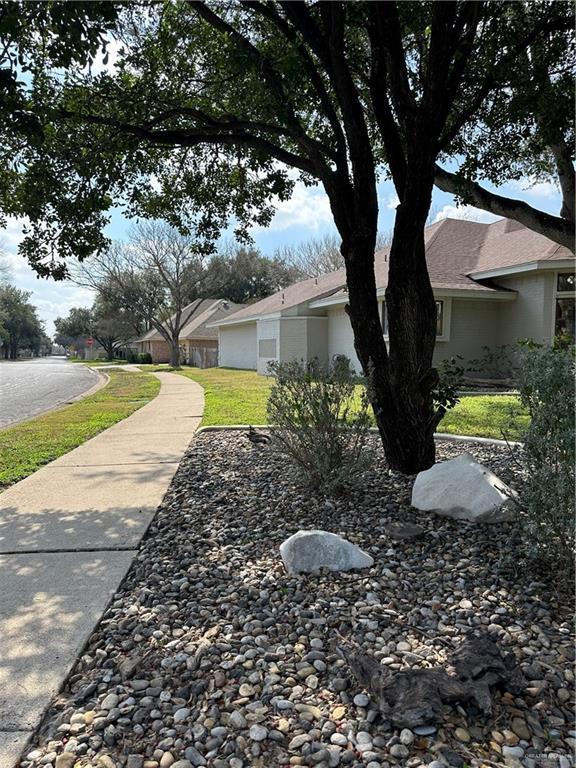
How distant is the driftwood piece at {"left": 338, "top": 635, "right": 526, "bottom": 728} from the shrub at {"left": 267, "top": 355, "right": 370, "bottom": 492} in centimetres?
197

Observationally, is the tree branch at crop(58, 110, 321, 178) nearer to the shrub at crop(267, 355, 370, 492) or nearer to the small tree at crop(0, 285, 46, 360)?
the shrub at crop(267, 355, 370, 492)

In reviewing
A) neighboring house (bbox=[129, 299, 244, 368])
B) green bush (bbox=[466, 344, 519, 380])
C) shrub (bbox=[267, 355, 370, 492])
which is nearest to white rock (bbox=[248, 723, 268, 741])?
shrub (bbox=[267, 355, 370, 492])

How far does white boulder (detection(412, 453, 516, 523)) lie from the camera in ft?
11.2

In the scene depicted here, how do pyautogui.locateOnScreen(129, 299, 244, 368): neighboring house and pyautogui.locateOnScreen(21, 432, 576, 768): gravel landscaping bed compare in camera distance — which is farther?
pyautogui.locateOnScreen(129, 299, 244, 368): neighboring house

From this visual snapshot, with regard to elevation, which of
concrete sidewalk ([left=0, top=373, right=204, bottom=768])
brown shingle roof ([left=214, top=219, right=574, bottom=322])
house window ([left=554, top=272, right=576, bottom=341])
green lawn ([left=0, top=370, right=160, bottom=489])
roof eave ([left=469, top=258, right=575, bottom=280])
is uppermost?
brown shingle roof ([left=214, top=219, right=574, bottom=322])

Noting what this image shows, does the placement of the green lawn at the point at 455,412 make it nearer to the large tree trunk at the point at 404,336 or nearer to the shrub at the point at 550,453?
the large tree trunk at the point at 404,336

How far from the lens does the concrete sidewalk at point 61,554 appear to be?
6.81 ft

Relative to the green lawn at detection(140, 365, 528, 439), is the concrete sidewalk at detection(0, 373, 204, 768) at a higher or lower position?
lower

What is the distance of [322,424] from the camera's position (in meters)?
4.06

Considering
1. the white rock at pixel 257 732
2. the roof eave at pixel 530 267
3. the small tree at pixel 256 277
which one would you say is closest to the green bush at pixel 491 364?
the roof eave at pixel 530 267

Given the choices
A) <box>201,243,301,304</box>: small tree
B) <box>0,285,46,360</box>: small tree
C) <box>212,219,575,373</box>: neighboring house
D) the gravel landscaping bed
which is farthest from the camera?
<box>0,285,46,360</box>: small tree

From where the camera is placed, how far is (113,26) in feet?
11.8

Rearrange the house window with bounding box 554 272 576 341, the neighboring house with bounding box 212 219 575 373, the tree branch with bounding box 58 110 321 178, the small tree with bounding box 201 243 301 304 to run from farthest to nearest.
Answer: the small tree with bounding box 201 243 301 304 < the neighboring house with bounding box 212 219 575 373 < the house window with bounding box 554 272 576 341 < the tree branch with bounding box 58 110 321 178

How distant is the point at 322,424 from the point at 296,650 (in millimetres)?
2031
